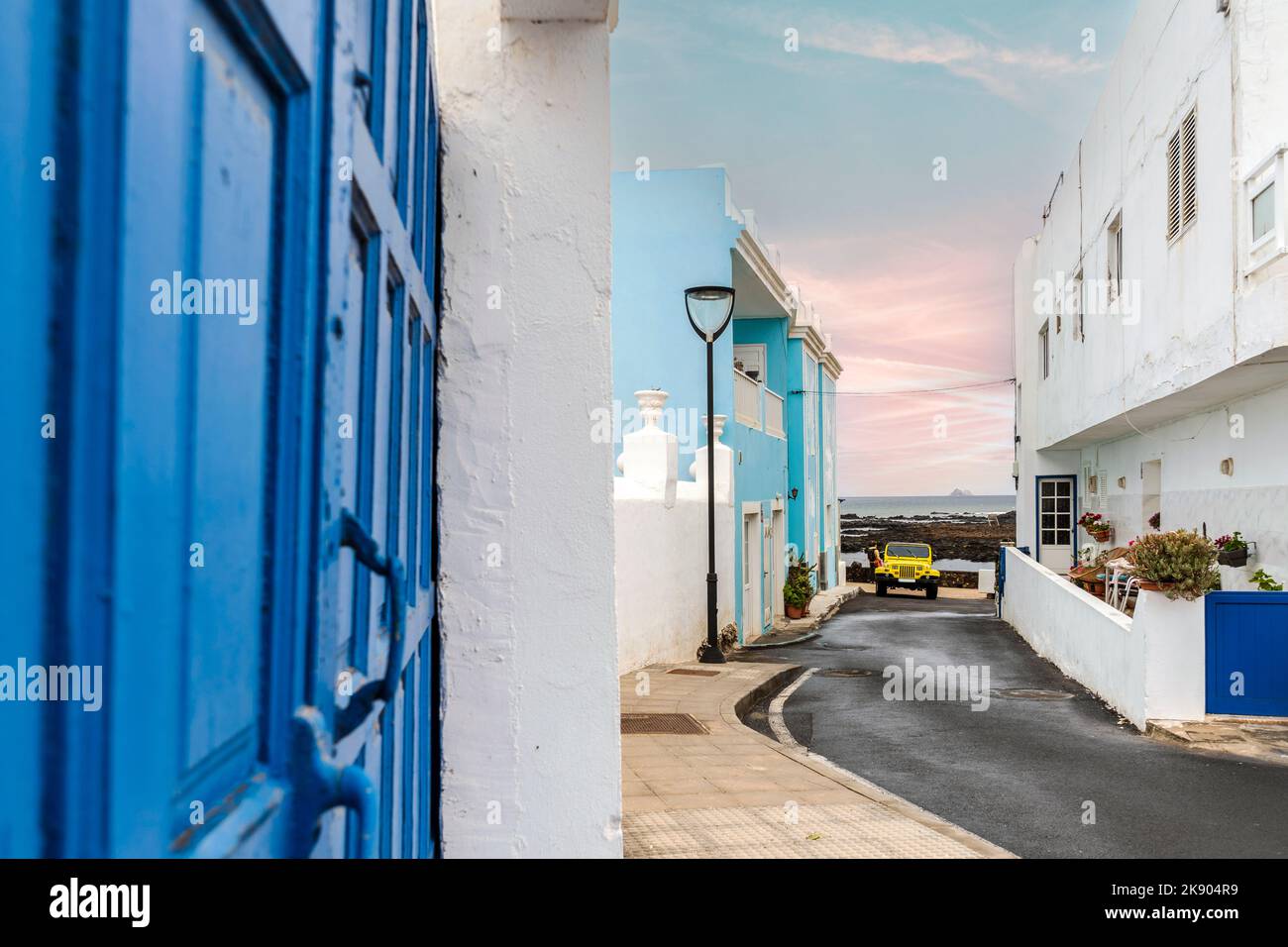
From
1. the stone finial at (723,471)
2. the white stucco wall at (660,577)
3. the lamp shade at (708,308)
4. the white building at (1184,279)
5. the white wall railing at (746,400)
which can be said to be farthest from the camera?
the white wall railing at (746,400)

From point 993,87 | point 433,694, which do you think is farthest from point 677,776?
point 993,87

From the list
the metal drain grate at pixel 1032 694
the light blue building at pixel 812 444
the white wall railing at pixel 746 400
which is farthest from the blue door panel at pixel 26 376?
the light blue building at pixel 812 444

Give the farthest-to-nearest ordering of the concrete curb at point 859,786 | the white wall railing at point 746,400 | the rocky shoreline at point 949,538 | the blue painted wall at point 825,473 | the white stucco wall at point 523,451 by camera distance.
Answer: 1. the rocky shoreline at point 949,538
2. the blue painted wall at point 825,473
3. the white wall railing at point 746,400
4. the concrete curb at point 859,786
5. the white stucco wall at point 523,451

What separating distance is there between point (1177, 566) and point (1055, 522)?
1641 cm

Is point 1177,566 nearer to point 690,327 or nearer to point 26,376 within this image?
point 690,327

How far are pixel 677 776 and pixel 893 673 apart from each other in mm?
7254

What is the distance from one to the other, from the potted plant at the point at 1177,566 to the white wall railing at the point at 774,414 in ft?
37.3

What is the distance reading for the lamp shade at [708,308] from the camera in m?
13.7

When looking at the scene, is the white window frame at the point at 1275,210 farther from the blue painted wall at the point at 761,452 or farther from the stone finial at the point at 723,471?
the blue painted wall at the point at 761,452

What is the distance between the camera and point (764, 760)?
294 inches

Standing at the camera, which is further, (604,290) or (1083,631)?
(1083,631)

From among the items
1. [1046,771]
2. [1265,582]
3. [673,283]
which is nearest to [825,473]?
[673,283]

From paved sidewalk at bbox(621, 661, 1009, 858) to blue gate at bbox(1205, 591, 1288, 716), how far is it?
4.14 meters

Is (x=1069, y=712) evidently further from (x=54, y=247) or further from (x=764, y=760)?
(x=54, y=247)
